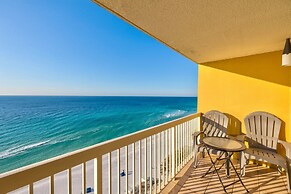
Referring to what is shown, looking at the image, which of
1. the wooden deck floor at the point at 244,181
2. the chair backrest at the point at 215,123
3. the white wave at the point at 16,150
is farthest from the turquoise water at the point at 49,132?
the wooden deck floor at the point at 244,181

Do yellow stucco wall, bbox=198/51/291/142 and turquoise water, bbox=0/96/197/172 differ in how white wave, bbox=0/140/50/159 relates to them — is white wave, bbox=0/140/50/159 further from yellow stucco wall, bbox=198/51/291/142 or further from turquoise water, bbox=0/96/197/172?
yellow stucco wall, bbox=198/51/291/142

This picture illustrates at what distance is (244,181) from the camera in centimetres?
263

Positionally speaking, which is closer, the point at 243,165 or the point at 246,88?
the point at 243,165

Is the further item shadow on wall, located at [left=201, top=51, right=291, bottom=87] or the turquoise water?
the turquoise water

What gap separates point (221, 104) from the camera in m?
3.79

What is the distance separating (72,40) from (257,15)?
2111 centimetres

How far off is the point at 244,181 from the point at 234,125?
1246mm

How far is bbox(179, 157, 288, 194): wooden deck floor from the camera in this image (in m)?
2.36

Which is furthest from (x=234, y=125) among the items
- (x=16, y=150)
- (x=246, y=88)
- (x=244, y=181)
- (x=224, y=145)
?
(x=16, y=150)

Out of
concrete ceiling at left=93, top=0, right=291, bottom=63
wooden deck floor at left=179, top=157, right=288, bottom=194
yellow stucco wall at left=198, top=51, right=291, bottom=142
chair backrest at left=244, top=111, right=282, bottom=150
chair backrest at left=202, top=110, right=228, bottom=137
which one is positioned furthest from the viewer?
chair backrest at left=202, top=110, right=228, bottom=137

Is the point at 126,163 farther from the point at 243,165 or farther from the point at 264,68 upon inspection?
the point at 264,68

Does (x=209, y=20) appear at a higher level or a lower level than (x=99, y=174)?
higher

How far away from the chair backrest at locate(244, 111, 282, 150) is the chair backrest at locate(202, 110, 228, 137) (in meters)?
0.41

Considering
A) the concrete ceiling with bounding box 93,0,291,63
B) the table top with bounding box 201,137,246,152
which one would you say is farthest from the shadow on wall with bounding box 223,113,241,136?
the concrete ceiling with bounding box 93,0,291,63
